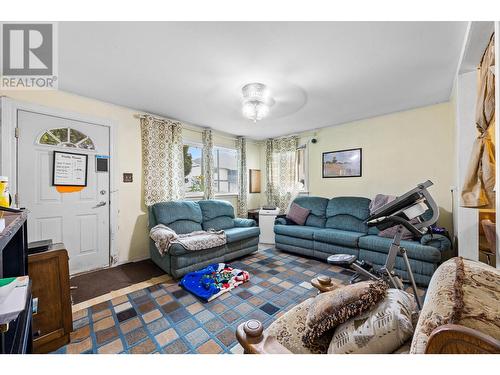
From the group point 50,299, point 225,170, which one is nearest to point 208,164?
point 225,170

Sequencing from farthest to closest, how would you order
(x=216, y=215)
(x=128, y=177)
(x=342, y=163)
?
1. (x=342, y=163)
2. (x=216, y=215)
3. (x=128, y=177)

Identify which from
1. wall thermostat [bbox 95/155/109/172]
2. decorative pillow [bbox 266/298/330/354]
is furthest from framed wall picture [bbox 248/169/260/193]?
decorative pillow [bbox 266/298/330/354]

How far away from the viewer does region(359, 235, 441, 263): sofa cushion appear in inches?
92.7

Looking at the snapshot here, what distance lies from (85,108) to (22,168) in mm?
1028

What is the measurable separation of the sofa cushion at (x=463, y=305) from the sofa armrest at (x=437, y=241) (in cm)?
Answer: 212

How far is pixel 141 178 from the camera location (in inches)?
134

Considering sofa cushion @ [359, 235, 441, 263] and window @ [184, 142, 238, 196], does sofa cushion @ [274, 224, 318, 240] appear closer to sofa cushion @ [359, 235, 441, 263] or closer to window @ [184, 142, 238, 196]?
sofa cushion @ [359, 235, 441, 263]

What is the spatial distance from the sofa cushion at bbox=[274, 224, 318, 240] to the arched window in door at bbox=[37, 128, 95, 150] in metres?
3.19

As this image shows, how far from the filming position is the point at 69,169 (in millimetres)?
2740

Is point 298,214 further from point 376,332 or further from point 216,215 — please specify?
point 376,332

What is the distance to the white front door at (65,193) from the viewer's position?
2469 millimetres

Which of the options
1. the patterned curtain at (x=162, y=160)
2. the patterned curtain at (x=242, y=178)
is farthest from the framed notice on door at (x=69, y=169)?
the patterned curtain at (x=242, y=178)

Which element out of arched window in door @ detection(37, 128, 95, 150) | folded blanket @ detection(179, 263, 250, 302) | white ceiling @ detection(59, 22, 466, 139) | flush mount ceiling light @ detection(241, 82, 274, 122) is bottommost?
folded blanket @ detection(179, 263, 250, 302)

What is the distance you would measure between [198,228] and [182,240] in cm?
72
